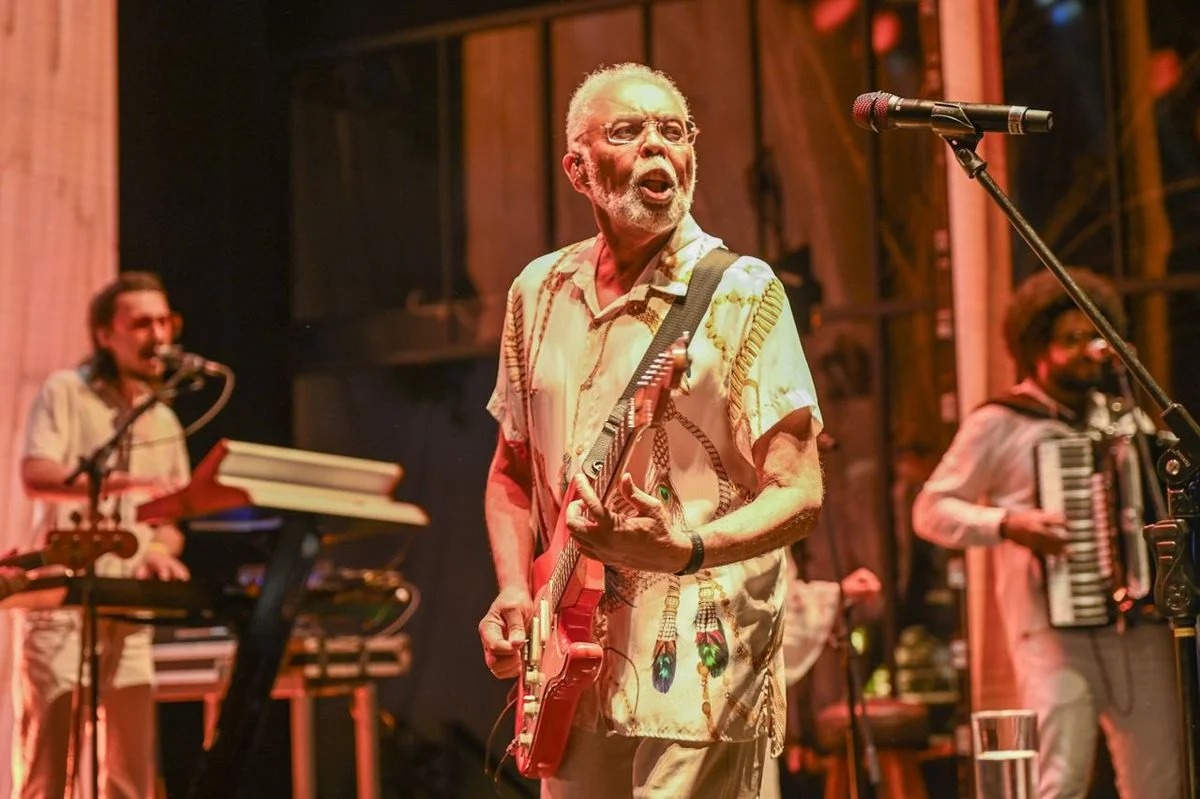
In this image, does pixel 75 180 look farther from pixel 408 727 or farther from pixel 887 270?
pixel 887 270

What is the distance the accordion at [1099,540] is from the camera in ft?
17.0

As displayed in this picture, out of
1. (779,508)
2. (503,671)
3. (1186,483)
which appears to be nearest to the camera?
(779,508)

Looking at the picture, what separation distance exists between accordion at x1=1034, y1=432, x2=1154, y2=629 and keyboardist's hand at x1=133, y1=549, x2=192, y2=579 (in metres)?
2.92

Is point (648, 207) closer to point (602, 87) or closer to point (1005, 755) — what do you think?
point (602, 87)

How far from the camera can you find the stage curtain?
5.41m

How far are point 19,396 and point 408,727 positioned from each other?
125 inches

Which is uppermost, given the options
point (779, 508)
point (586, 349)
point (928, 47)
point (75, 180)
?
point (928, 47)

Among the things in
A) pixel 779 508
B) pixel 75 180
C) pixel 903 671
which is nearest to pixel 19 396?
pixel 75 180

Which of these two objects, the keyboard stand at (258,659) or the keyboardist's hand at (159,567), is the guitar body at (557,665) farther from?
the keyboardist's hand at (159,567)

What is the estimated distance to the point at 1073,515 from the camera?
5238 millimetres

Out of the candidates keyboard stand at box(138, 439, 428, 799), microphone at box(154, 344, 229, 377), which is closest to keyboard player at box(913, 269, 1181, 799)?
keyboard stand at box(138, 439, 428, 799)

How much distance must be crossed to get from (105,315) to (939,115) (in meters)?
3.46

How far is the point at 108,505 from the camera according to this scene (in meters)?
5.71

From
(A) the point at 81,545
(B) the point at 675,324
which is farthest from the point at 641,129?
(A) the point at 81,545
